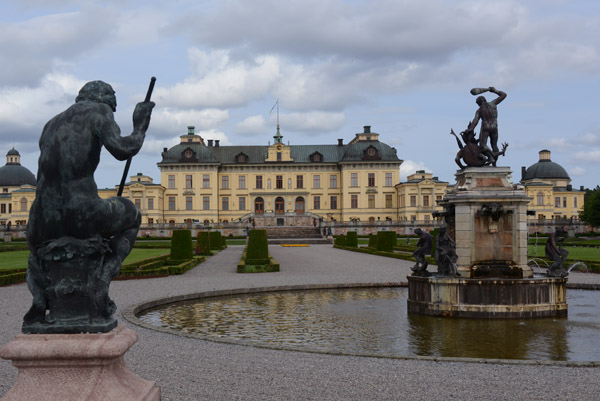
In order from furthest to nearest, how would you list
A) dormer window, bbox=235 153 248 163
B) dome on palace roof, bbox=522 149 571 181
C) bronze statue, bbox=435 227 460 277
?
dome on palace roof, bbox=522 149 571 181 → dormer window, bbox=235 153 248 163 → bronze statue, bbox=435 227 460 277

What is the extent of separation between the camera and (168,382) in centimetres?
542

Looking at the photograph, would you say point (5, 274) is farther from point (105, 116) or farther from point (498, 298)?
point (105, 116)

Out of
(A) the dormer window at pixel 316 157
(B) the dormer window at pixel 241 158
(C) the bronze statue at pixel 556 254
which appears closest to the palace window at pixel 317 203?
(A) the dormer window at pixel 316 157

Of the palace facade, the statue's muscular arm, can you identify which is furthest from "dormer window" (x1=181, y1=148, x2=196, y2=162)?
the statue's muscular arm

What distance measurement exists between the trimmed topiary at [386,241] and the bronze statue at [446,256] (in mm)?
18929

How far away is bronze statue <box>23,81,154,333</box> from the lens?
3713 mm

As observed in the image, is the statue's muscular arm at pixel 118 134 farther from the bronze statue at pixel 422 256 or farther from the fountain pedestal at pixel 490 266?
the bronze statue at pixel 422 256

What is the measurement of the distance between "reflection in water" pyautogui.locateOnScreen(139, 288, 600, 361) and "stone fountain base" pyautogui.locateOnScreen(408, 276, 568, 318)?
21 cm

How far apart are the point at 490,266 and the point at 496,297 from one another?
1.98ft

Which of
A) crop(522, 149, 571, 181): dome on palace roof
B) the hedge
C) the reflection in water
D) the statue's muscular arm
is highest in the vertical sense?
crop(522, 149, 571, 181): dome on palace roof

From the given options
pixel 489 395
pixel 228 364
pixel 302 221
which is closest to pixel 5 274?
pixel 228 364

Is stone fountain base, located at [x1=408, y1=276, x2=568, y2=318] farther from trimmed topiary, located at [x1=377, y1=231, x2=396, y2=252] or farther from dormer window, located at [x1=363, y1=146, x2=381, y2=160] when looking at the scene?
dormer window, located at [x1=363, y1=146, x2=381, y2=160]

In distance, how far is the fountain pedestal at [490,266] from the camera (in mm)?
9828

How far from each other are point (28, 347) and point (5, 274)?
547 inches
